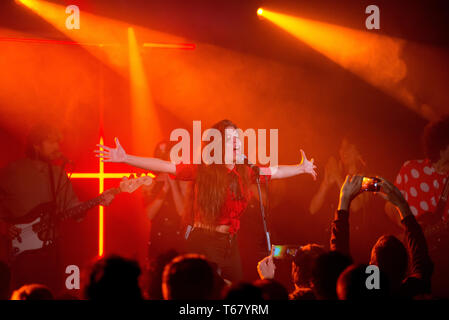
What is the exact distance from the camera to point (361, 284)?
6.75 feet

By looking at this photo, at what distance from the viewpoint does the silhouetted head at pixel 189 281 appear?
6.80ft

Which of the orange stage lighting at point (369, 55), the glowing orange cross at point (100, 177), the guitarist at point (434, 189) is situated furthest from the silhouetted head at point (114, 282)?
the orange stage lighting at point (369, 55)

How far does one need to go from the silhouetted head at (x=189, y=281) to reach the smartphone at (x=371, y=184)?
44.4 inches

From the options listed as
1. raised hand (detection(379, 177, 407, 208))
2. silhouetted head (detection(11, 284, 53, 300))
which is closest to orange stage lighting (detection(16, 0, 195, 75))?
raised hand (detection(379, 177, 407, 208))

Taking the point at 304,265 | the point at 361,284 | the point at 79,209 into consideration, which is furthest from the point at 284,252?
the point at 79,209

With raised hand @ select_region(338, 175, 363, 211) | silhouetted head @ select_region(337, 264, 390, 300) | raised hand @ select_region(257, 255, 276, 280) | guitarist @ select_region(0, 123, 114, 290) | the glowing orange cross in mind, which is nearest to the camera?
silhouetted head @ select_region(337, 264, 390, 300)

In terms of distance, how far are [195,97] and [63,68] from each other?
5.32 feet

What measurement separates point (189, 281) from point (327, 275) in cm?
69

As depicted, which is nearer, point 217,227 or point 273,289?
point 273,289

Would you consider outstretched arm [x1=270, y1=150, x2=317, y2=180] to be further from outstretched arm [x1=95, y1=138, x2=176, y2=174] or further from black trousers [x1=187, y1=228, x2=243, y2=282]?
outstretched arm [x1=95, y1=138, x2=176, y2=174]

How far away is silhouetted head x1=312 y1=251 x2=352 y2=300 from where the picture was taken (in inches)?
92.4

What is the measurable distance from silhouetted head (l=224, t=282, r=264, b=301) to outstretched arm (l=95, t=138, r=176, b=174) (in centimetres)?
206

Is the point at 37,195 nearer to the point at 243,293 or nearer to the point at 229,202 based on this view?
the point at 229,202

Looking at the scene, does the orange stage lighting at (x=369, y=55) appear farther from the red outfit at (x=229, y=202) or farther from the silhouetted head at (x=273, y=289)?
the silhouetted head at (x=273, y=289)
